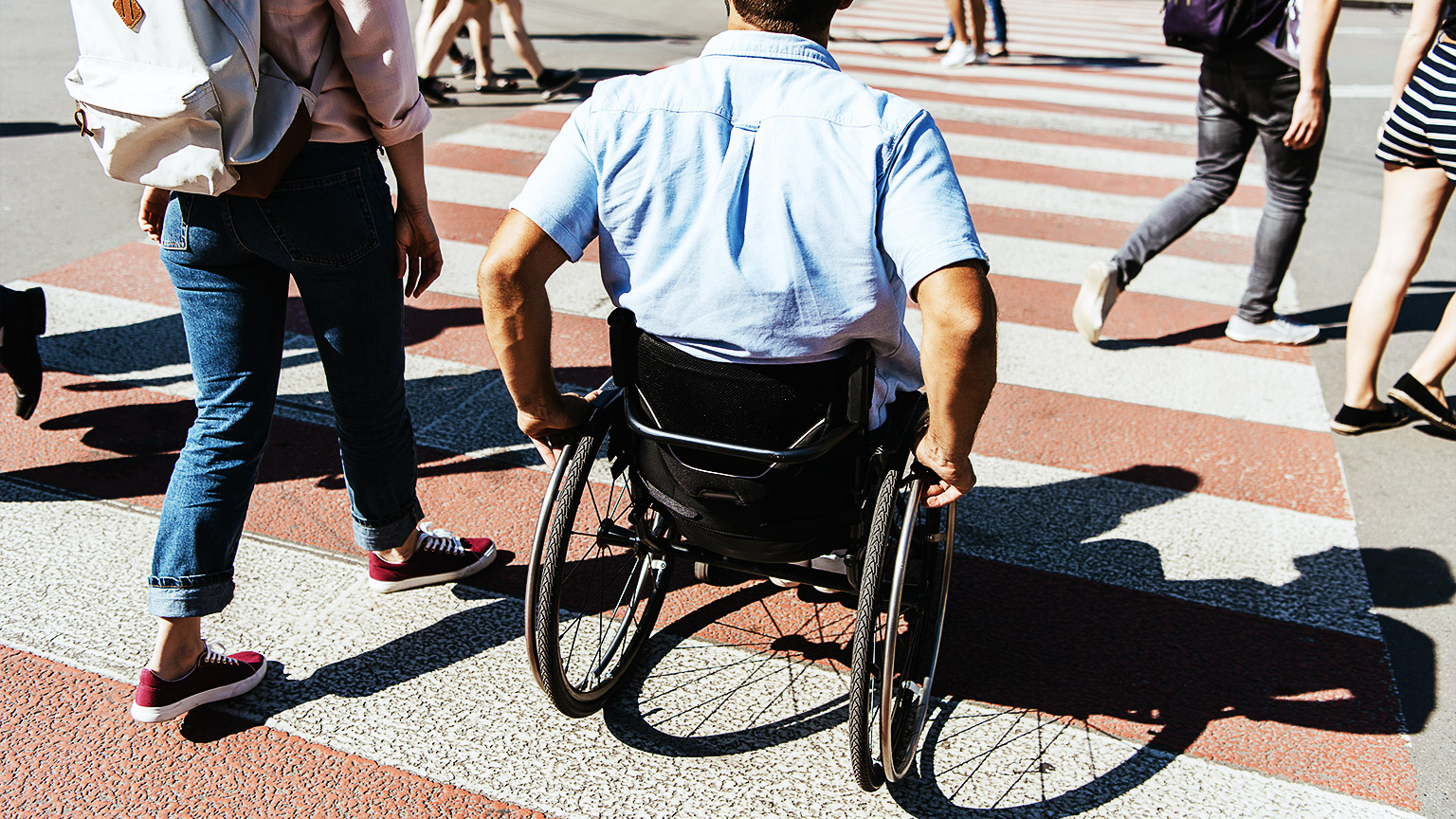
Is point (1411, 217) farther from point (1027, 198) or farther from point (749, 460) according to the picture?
point (749, 460)

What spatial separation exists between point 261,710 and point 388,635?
1.24ft

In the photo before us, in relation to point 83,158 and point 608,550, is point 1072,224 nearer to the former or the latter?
point 608,550

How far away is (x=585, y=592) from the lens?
3014 millimetres

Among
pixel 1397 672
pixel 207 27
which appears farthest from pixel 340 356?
pixel 1397 672

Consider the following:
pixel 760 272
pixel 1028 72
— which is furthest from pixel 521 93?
pixel 760 272

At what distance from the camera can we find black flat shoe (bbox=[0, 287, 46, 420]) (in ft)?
11.5

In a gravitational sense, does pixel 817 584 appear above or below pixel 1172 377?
above

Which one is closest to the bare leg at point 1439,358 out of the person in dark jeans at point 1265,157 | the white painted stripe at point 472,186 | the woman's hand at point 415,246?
the person in dark jeans at point 1265,157

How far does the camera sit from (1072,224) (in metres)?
6.30

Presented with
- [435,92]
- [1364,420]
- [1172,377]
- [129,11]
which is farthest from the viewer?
[435,92]

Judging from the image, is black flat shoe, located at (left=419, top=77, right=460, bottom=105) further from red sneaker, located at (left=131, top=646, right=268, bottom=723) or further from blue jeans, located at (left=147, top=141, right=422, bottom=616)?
red sneaker, located at (left=131, top=646, right=268, bottom=723)

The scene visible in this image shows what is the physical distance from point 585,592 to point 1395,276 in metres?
3.21

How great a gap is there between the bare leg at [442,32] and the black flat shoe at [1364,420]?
658cm

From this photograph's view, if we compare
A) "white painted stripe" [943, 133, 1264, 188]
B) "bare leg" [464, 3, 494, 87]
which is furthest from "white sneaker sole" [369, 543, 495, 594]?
"bare leg" [464, 3, 494, 87]
